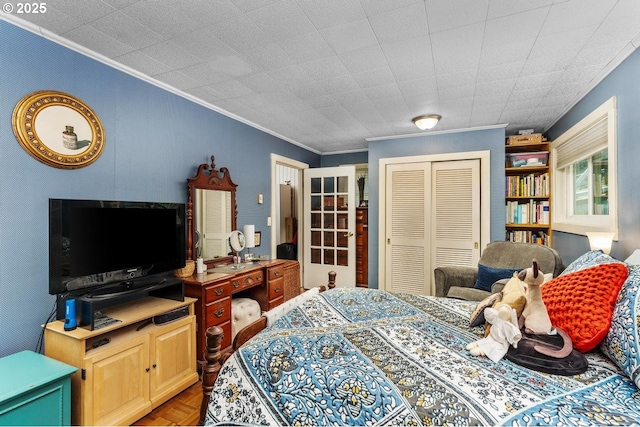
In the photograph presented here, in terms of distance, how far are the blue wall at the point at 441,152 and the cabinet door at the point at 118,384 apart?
10.7 feet

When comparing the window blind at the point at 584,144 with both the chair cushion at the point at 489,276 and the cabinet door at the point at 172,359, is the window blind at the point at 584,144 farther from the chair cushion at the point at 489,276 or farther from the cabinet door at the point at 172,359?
the cabinet door at the point at 172,359

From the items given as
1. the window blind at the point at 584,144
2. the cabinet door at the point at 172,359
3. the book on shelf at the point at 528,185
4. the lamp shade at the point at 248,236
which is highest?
the window blind at the point at 584,144

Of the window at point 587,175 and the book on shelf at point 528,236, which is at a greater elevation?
the window at point 587,175

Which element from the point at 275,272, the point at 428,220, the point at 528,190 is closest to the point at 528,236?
the point at 528,190

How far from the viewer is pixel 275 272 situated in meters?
3.24

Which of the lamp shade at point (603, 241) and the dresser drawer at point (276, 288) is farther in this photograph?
the dresser drawer at point (276, 288)

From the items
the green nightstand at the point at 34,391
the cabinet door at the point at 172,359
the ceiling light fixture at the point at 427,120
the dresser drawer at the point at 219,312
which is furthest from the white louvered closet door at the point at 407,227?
the green nightstand at the point at 34,391

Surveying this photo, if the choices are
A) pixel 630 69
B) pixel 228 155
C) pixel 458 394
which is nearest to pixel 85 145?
pixel 228 155

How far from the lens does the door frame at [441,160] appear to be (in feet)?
12.7

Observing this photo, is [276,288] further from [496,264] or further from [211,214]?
[496,264]

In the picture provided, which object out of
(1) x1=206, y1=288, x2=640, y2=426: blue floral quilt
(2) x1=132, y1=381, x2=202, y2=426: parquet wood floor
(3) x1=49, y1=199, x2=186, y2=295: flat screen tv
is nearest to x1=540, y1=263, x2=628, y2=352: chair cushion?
(1) x1=206, y1=288, x2=640, y2=426: blue floral quilt

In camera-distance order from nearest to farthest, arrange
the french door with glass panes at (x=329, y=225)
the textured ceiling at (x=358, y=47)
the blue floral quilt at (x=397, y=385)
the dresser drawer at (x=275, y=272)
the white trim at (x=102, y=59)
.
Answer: the blue floral quilt at (x=397, y=385)
the textured ceiling at (x=358, y=47)
the white trim at (x=102, y=59)
the dresser drawer at (x=275, y=272)
the french door with glass panes at (x=329, y=225)

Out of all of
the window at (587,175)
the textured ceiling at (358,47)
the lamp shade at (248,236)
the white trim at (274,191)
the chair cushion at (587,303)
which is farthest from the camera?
the white trim at (274,191)

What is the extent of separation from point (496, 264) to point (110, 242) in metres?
3.35
